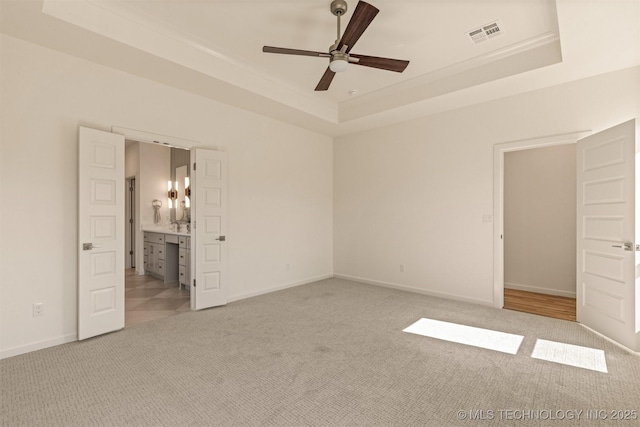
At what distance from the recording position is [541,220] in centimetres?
517

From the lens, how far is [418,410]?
6.81ft

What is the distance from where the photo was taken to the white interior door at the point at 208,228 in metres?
4.20

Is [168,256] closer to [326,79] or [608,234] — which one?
[326,79]

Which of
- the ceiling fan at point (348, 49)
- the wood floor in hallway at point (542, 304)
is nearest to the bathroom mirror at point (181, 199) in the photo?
the ceiling fan at point (348, 49)

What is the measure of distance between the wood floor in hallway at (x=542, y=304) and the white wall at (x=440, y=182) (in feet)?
1.65

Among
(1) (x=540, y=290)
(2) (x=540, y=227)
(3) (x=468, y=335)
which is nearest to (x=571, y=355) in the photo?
(3) (x=468, y=335)

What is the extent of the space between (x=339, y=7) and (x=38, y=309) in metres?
4.02

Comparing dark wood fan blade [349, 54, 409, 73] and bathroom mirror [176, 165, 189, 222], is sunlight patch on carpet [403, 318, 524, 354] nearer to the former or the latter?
dark wood fan blade [349, 54, 409, 73]

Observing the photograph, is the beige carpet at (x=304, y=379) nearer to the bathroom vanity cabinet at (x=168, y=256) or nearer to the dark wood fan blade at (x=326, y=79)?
the bathroom vanity cabinet at (x=168, y=256)

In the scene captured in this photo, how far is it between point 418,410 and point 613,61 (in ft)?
13.2

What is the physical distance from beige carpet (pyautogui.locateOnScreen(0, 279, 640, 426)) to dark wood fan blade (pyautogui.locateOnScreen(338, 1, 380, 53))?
277 centimetres

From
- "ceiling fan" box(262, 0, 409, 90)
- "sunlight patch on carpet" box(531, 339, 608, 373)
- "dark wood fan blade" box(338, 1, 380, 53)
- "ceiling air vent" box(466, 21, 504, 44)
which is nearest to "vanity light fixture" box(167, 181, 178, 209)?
"ceiling fan" box(262, 0, 409, 90)

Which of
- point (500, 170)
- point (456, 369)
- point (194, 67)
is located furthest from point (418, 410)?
point (194, 67)

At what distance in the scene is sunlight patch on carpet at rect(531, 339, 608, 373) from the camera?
2.67 m
